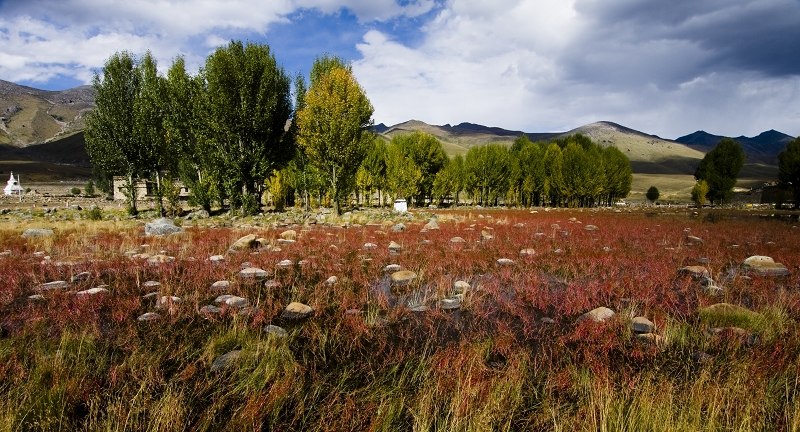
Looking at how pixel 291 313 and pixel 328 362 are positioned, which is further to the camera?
pixel 291 313

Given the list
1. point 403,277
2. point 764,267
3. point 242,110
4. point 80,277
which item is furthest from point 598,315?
point 242,110

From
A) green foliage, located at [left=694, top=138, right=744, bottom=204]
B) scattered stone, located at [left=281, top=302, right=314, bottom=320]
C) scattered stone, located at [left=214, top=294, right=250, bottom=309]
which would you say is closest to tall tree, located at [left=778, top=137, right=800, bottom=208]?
green foliage, located at [left=694, top=138, right=744, bottom=204]

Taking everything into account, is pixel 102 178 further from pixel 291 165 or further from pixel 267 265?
pixel 267 265

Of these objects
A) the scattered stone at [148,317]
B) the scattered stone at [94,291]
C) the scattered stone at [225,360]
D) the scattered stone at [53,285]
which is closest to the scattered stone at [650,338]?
the scattered stone at [225,360]

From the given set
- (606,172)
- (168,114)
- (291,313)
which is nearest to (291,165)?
(168,114)

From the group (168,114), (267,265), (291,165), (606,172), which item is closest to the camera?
(267,265)

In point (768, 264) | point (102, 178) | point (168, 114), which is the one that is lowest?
point (768, 264)

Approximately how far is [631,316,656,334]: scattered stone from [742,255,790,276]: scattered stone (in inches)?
261

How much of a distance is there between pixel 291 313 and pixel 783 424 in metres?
5.53

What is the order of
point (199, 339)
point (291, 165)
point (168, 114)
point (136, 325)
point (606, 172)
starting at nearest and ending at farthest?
point (199, 339) → point (136, 325) → point (168, 114) → point (291, 165) → point (606, 172)

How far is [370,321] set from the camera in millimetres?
5469

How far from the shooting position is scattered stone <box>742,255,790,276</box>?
375 inches

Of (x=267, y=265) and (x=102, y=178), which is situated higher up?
(x=102, y=178)

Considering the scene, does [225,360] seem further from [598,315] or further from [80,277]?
[80,277]
